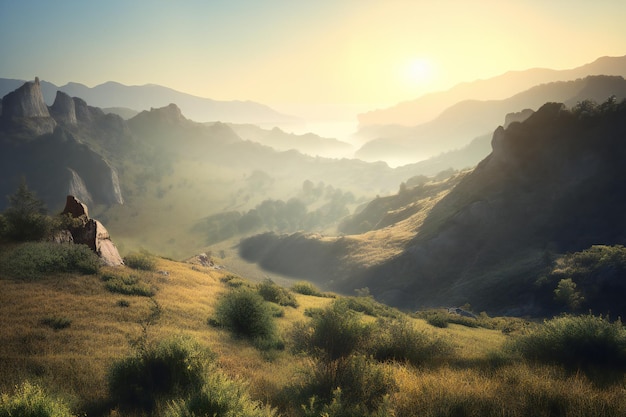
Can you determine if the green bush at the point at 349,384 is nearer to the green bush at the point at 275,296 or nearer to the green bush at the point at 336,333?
the green bush at the point at 336,333

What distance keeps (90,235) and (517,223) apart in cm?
7288

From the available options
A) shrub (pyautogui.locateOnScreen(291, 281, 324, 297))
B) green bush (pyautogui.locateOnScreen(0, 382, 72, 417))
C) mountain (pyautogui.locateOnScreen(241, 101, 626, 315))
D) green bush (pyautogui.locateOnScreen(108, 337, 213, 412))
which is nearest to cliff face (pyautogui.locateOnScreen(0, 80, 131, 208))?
A: mountain (pyautogui.locateOnScreen(241, 101, 626, 315))

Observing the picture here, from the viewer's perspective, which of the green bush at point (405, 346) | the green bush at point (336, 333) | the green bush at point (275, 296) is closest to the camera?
the green bush at point (336, 333)

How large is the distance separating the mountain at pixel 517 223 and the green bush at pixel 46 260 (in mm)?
53311

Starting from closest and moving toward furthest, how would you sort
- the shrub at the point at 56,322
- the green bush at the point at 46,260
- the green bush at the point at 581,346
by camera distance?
1. the green bush at the point at 581,346
2. the shrub at the point at 56,322
3. the green bush at the point at 46,260

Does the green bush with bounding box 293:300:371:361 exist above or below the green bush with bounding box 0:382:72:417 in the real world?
below

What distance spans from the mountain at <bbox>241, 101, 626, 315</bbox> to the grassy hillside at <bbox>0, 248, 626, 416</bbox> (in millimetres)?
45953

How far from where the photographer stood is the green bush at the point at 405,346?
36.9 ft

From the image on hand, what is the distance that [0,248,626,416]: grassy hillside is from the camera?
280 inches

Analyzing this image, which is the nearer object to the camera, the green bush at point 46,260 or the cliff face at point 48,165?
the green bush at point 46,260

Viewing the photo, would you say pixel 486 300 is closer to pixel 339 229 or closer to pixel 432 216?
pixel 432 216

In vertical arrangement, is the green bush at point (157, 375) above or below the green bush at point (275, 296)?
above

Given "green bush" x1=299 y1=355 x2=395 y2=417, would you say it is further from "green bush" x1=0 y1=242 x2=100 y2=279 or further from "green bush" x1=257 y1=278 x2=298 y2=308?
"green bush" x1=0 y1=242 x2=100 y2=279

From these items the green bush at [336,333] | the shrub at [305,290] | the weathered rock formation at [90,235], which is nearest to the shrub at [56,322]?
the green bush at [336,333]
